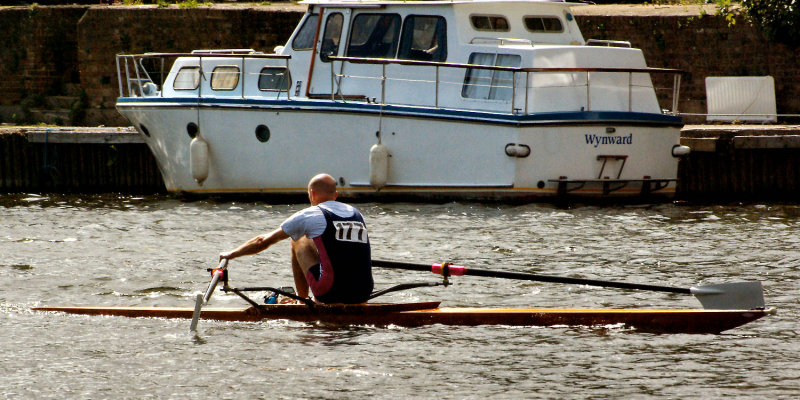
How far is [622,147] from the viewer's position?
14.8 metres

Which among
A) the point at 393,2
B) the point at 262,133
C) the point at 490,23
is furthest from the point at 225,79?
the point at 490,23

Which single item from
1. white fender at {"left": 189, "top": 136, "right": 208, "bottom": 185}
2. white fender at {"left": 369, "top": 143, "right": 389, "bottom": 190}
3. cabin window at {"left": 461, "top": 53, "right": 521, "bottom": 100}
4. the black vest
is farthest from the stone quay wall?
the black vest

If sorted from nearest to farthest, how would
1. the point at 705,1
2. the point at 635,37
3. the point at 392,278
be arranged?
the point at 392,278 → the point at 635,37 → the point at 705,1

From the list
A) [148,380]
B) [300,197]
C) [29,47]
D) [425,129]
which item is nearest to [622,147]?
[425,129]

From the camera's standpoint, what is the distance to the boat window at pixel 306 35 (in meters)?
16.2

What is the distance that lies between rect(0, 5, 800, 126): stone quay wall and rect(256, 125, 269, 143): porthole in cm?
675

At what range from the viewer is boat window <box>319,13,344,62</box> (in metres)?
16.0

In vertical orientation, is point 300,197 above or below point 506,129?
below

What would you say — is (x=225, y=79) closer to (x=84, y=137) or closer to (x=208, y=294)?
(x=84, y=137)

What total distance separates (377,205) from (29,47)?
11184mm

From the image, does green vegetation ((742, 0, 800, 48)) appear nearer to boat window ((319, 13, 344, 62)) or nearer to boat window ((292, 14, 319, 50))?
boat window ((319, 13, 344, 62))

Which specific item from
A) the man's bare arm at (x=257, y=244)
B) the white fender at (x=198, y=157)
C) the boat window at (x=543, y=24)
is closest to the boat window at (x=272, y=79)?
the white fender at (x=198, y=157)

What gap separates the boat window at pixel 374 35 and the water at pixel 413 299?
2134mm

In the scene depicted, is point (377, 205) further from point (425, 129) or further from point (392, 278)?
point (392, 278)
